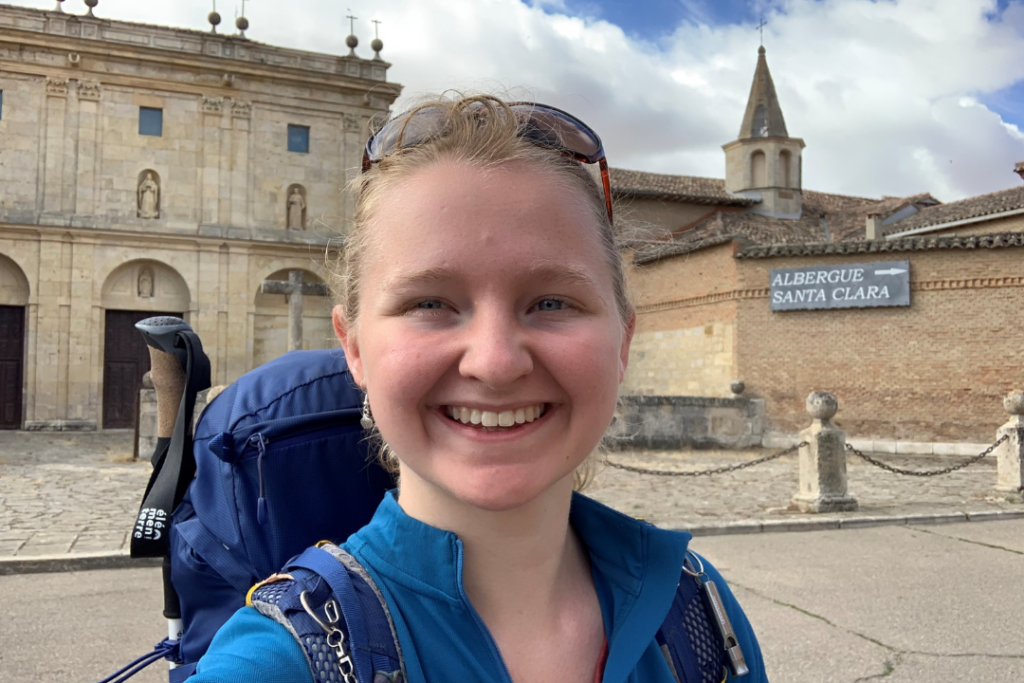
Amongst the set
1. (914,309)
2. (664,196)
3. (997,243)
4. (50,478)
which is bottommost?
(50,478)

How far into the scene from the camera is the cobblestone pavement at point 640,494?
25.8 ft

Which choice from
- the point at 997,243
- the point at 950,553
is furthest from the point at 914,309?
the point at 950,553

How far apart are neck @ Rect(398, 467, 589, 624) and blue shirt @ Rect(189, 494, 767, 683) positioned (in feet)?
0.11

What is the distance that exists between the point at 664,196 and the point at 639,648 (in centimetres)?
3166

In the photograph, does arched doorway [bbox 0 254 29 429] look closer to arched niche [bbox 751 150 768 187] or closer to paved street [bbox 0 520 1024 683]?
paved street [bbox 0 520 1024 683]

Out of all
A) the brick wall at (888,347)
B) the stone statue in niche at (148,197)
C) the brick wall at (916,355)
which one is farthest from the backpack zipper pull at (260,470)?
the stone statue in niche at (148,197)

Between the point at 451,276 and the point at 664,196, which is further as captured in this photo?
the point at 664,196

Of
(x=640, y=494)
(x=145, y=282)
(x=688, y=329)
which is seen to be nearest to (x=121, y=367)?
(x=145, y=282)

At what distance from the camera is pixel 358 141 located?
27406 mm

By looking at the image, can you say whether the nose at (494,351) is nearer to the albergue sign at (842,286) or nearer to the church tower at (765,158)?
the albergue sign at (842,286)

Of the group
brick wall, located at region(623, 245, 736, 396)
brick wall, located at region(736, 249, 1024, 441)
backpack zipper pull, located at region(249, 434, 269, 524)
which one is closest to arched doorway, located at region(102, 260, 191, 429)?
brick wall, located at region(623, 245, 736, 396)

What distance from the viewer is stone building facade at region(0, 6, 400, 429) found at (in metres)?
23.7

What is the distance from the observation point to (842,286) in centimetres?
1909

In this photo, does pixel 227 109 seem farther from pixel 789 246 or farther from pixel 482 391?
pixel 482 391
